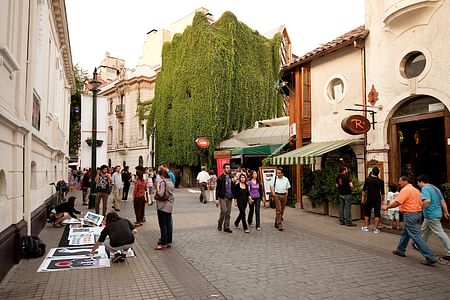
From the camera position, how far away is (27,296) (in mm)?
4699

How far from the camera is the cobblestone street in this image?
4.80m

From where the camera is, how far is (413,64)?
10359 mm

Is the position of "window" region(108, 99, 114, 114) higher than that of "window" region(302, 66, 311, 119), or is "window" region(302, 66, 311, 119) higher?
"window" region(108, 99, 114, 114)

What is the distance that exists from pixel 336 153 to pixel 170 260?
8.54 metres

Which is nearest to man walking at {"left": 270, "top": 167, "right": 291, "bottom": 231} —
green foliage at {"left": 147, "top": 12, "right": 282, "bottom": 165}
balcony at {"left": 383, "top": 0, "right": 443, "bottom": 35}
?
balcony at {"left": 383, "top": 0, "right": 443, "bottom": 35}

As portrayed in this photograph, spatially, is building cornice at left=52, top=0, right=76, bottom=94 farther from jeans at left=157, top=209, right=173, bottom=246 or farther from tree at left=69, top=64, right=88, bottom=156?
tree at left=69, top=64, right=88, bottom=156

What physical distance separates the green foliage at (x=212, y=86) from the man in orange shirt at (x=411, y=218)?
20.6 meters

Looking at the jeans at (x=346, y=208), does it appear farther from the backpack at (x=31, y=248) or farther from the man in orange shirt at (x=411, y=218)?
the backpack at (x=31, y=248)

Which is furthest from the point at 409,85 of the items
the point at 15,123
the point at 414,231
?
the point at 15,123

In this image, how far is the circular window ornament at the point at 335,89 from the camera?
1302 centimetres

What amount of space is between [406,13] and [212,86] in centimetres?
1781

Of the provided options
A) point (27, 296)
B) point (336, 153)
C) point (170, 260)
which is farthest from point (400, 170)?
point (27, 296)

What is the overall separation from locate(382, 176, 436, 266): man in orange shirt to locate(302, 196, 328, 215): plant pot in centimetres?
552

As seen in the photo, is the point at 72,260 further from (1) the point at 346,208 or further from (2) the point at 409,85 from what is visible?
(2) the point at 409,85
